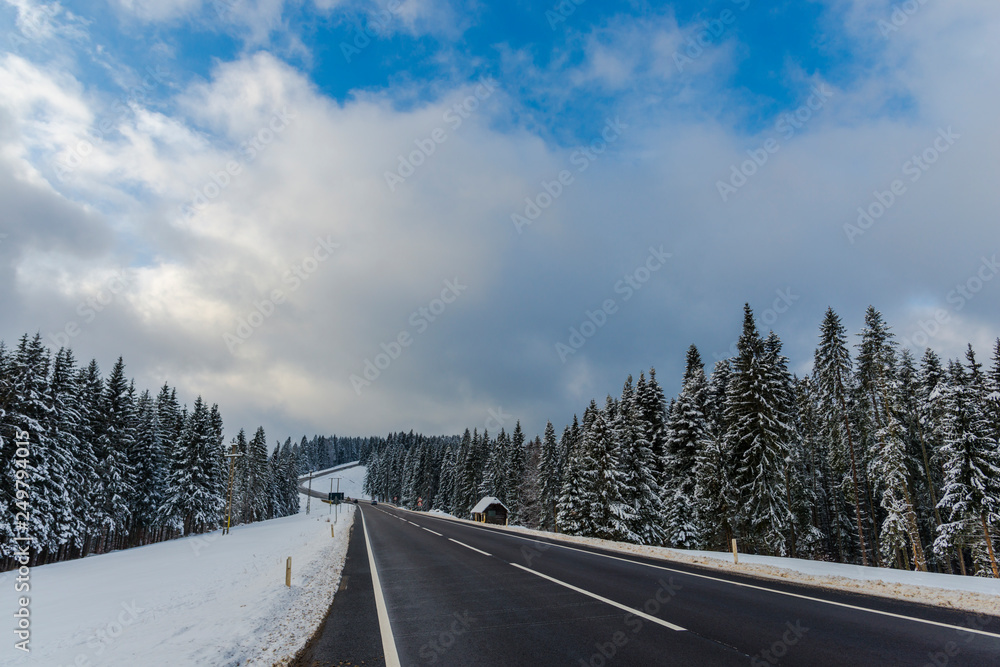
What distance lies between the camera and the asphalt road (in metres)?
5.90

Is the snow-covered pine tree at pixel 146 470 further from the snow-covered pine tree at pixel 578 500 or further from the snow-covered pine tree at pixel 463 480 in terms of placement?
the snow-covered pine tree at pixel 463 480

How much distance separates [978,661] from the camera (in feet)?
18.2

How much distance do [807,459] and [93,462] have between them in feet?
202

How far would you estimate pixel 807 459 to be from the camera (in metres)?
41.5

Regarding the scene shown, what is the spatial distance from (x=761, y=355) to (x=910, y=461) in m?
14.6

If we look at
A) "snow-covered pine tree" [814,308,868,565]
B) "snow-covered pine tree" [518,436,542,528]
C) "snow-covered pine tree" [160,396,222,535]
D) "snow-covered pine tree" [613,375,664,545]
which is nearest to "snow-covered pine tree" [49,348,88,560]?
"snow-covered pine tree" [160,396,222,535]

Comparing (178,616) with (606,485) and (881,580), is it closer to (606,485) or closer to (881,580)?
(881,580)

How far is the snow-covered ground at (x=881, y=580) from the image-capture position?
9.12 m

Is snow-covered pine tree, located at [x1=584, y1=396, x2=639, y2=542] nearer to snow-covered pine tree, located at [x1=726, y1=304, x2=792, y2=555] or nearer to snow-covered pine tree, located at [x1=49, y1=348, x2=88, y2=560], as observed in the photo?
snow-covered pine tree, located at [x1=726, y1=304, x2=792, y2=555]

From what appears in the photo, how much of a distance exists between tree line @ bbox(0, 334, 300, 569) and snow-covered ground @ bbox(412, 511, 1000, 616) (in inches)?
1476

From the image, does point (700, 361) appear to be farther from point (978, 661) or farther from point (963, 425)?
point (978, 661)

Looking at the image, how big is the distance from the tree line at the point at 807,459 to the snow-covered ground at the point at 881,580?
14400 millimetres

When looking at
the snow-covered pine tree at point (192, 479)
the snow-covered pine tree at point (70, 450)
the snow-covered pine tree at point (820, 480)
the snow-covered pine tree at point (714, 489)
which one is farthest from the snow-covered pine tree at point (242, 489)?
the snow-covered pine tree at point (820, 480)

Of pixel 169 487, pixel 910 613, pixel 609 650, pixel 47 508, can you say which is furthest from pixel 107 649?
pixel 169 487
